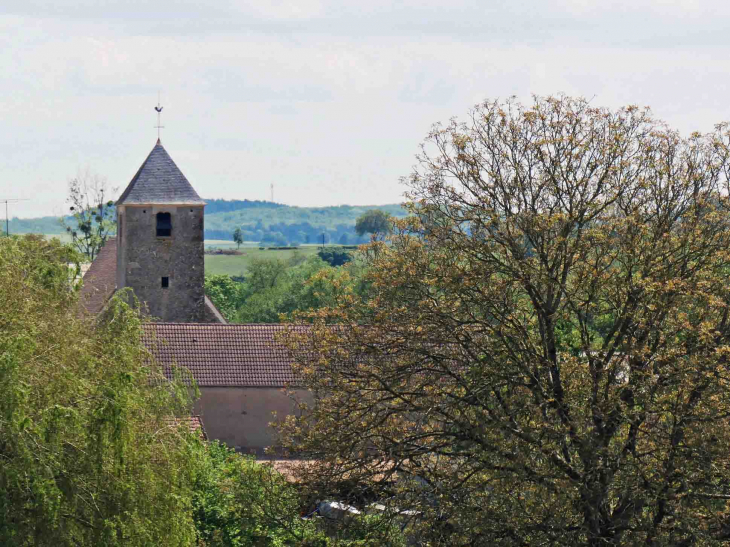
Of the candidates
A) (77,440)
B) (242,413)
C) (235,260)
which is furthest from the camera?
(235,260)

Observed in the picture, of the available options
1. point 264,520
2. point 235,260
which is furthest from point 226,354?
point 235,260

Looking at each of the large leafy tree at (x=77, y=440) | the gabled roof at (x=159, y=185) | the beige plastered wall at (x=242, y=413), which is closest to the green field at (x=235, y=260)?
the gabled roof at (x=159, y=185)

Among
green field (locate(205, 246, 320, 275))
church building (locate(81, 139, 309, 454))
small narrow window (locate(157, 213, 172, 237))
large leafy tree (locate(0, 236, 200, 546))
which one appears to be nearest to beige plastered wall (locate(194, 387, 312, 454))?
church building (locate(81, 139, 309, 454))

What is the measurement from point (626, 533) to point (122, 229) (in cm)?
2976

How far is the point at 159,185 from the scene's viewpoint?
42.4 m

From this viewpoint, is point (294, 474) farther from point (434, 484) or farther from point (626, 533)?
point (626, 533)

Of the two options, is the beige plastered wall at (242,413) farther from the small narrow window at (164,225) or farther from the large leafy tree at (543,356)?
the large leafy tree at (543,356)

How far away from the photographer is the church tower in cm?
4159

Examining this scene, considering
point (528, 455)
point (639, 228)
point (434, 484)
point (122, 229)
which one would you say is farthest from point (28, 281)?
point (122, 229)

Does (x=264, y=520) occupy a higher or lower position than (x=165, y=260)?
lower

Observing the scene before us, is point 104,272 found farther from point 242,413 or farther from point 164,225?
point 242,413

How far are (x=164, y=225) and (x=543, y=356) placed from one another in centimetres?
2746

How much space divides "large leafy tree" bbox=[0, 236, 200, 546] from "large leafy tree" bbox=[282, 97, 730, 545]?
6.82ft

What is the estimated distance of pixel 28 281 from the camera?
1783cm
